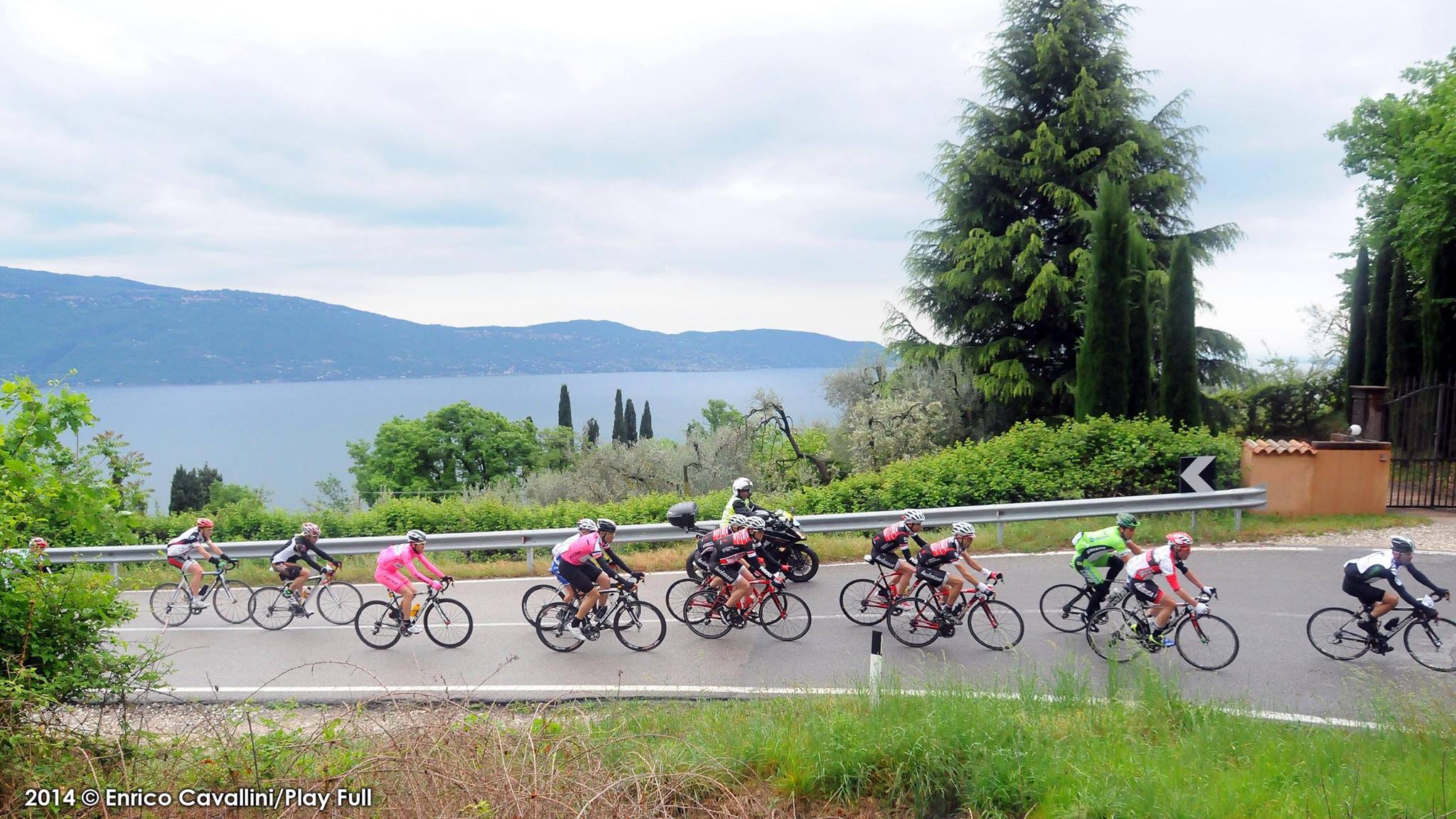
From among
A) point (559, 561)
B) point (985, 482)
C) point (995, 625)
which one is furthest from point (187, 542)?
point (985, 482)

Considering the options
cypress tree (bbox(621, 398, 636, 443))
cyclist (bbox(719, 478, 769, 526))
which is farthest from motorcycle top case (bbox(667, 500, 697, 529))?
cypress tree (bbox(621, 398, 636, 443))

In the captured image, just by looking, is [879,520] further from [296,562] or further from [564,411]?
[564,411]

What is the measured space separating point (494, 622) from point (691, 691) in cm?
424

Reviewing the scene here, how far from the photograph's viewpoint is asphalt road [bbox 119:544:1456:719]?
8.42 m

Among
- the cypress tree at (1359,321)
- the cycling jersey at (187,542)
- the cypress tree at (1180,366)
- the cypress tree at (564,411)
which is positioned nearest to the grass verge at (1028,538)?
the cycling jersey at (187,542)

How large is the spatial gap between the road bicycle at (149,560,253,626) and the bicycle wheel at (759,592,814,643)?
7714mm

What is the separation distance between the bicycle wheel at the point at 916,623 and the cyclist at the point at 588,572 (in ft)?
10.2

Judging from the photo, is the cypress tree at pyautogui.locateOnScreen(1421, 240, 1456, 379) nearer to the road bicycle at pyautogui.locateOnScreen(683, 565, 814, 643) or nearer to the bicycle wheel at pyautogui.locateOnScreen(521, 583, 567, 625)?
the road bicycle at pyautogui.locateOnScreen(683, 565, 814, 643)

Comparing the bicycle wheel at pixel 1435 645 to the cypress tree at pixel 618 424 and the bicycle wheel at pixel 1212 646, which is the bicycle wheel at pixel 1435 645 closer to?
the bicycle wheel at pixel 1212 646

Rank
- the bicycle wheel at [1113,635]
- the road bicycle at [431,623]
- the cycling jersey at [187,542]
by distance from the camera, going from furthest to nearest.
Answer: the cycling jersey at [187,542] < the road bicycle at [431,623] < the bicycle wheel at [1113,635]

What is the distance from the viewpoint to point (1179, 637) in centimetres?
953

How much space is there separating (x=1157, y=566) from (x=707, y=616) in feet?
16.9

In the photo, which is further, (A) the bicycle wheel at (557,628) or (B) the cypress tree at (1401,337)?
(B) the cypress tree at (1401,337)

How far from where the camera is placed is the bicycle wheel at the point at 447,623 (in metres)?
10.7
